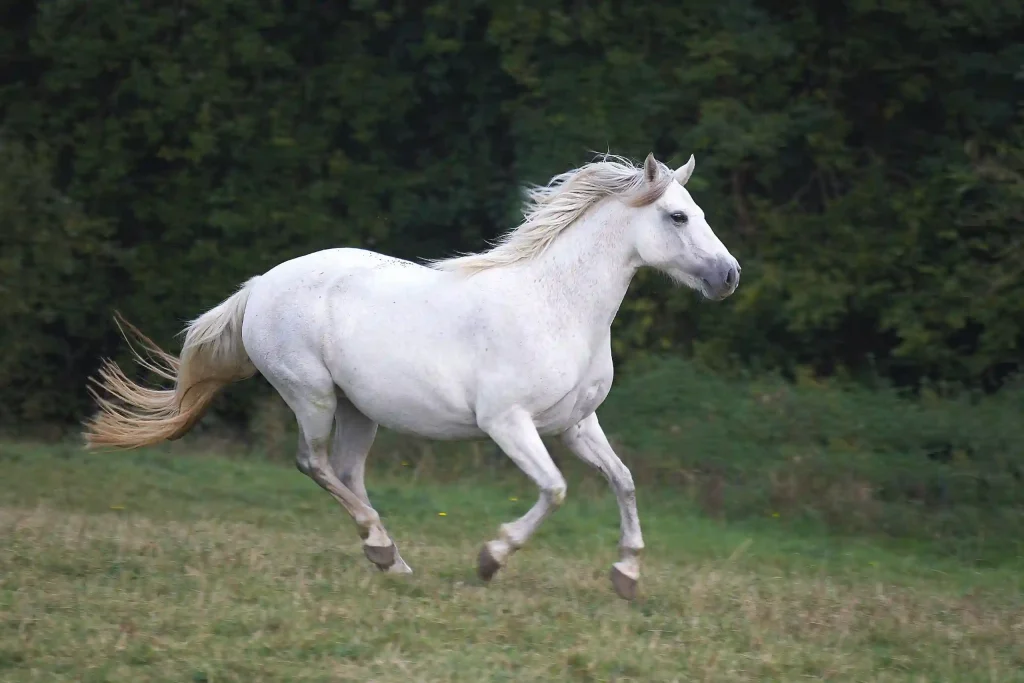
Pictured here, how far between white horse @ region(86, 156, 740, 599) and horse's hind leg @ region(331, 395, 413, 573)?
0.01m

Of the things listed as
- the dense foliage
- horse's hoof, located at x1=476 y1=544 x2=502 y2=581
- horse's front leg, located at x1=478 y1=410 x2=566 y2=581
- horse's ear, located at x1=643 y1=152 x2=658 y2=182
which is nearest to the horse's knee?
horse's front leg, located at x1=478 y1=410 x2=566 y2=581

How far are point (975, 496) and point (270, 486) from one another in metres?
5.11

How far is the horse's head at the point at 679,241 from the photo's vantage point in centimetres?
570

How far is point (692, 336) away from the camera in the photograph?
43.1 ft

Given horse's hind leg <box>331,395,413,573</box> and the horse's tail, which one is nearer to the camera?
horse's hind leg <box>331,395,413,573</box>

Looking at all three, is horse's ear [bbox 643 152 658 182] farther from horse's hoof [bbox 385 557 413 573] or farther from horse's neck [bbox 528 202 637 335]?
horse's hoof [bbox 385 557 413 573]

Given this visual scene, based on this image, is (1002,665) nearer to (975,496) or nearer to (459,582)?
(459,582)

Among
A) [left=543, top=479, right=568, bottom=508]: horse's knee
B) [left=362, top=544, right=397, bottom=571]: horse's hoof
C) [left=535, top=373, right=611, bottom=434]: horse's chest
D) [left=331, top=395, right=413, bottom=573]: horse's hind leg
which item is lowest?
[left=362, top=544, right=397, bottom=571]: horse's hoof

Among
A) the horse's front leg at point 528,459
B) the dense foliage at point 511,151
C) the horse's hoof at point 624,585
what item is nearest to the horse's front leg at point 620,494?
the horse's hoof at point 624,585

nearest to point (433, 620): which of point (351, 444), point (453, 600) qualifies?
point (453, 600)

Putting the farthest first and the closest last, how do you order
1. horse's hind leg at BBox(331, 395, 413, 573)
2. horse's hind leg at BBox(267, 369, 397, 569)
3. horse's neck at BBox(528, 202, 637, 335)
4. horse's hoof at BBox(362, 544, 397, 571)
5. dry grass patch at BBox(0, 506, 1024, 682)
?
horse's hind leg at BBox(331, 395, 413, 573), horse's hind leg at BBox(267, 369, 397, 569), horse's hoof at BBox(362, 544, 397, 571), horse's neck at BBox(528, 202, 637, 335), dry grass patch at BBox(0, 506, 1024, 682)

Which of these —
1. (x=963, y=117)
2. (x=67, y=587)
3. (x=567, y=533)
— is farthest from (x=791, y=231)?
(x=67, y=587)

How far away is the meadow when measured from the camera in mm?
4820

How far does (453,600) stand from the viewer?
5.57m
